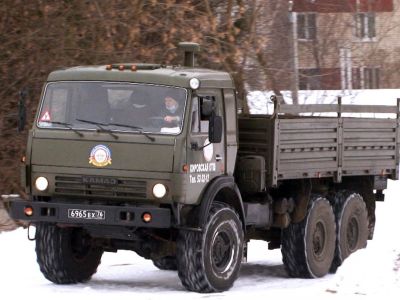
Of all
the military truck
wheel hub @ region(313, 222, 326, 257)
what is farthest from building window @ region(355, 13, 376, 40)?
the military truck

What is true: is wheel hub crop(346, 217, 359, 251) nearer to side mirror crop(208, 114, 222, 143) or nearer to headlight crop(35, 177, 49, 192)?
side mirror crop(208, 114, 222, 143)

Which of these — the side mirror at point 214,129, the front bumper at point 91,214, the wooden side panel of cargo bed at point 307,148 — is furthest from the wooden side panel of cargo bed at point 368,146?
the front bumper at point 91,214

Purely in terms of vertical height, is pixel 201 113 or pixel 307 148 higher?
pixel 201 113

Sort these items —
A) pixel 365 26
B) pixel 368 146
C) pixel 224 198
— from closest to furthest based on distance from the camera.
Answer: pixel 224 198
pixel 368 146
pixel 365 26

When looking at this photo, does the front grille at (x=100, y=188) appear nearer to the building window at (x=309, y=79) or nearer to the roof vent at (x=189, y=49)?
the roof vent at (x=189, y=49)

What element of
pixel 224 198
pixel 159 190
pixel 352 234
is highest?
pixel 159 190

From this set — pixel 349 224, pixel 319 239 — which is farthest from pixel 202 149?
pixel 349 224

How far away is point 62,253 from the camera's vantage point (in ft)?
40.7

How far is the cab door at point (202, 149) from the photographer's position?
38.6 feet

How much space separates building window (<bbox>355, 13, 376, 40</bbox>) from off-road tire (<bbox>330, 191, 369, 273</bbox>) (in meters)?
12.8

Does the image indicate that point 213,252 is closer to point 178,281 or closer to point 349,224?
point 178,281

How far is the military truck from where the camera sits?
11695mm

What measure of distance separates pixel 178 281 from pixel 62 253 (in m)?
1.58

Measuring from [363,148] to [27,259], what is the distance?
4.21m
